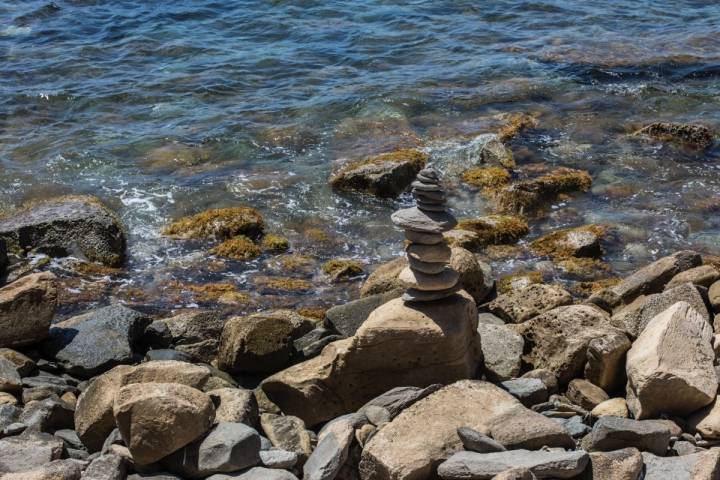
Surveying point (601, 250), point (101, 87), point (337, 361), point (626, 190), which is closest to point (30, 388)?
point (337, 361)

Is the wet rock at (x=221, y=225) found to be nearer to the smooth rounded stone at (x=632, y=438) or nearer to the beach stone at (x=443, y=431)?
the beach stone at (x=443, y=431)

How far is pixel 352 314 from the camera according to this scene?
10.9 metres

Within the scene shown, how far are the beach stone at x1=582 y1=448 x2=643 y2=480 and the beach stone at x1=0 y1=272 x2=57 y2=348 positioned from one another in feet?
23.4

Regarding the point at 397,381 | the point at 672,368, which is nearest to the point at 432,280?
the point at 397,381

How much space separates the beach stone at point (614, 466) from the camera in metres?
6.91

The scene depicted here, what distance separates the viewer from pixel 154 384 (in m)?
7.87

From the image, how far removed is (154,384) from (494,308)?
5361 millimetres

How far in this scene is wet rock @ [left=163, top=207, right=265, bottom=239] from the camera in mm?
15570

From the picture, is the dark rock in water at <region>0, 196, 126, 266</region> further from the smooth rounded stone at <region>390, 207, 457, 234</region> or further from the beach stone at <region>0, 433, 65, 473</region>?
the smooth rounded stone at <region>390, 207, 457, 234</region>

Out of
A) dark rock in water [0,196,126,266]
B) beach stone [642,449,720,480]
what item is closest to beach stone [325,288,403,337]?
beach stone [642,449,720,480]

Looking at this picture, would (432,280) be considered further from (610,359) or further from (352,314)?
(610,359)

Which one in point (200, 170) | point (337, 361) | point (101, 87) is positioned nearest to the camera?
point (337, 361)

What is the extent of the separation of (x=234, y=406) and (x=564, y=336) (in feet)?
12.9

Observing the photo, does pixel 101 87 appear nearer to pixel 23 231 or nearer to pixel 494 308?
pixel 23 231
